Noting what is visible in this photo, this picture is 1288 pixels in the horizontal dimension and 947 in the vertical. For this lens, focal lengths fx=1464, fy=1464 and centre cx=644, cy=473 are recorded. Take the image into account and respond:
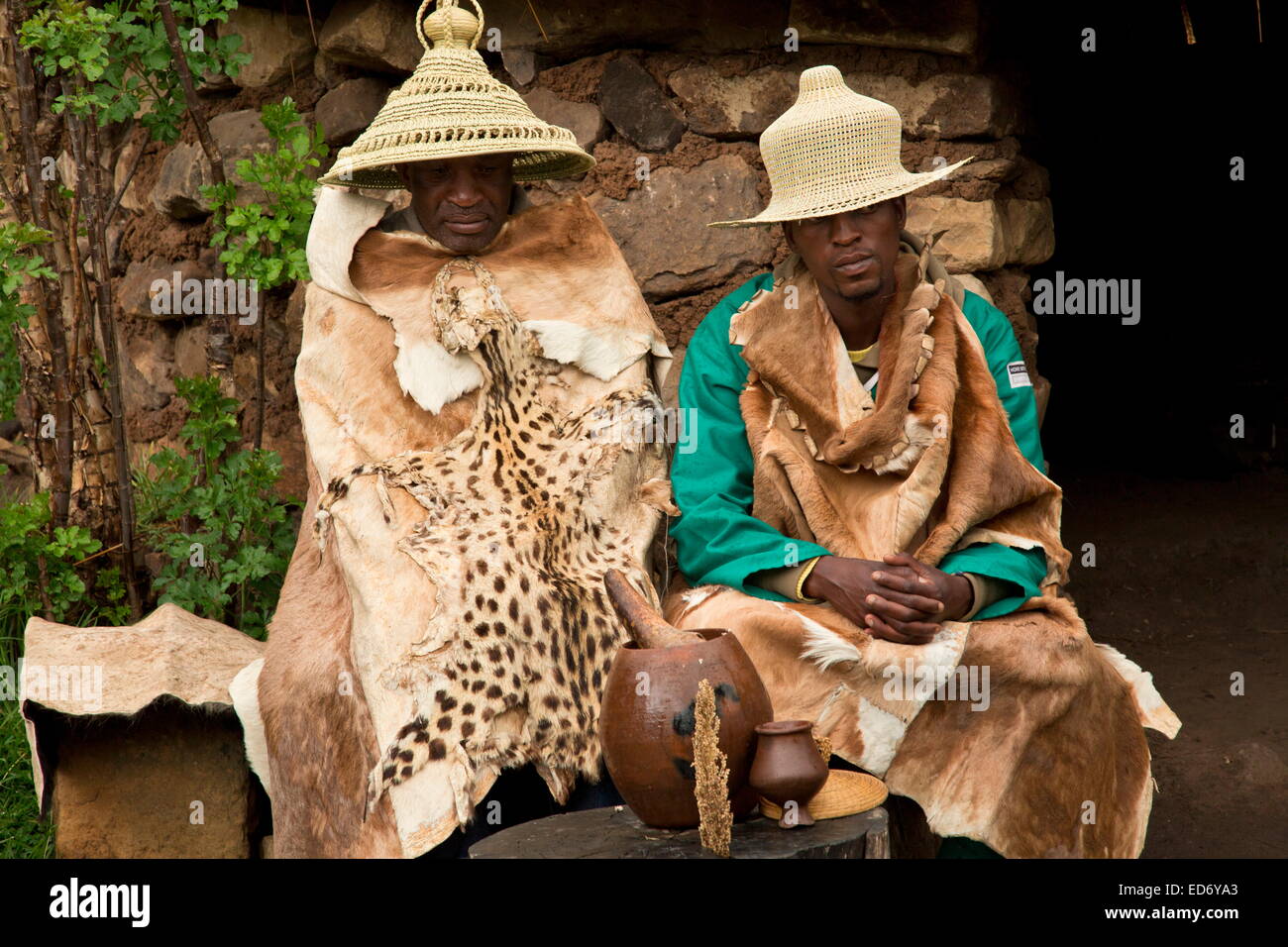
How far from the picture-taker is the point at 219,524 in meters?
4.17

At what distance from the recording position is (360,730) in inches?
130

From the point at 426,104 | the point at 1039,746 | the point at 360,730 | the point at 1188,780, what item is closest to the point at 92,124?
the point at 426,104

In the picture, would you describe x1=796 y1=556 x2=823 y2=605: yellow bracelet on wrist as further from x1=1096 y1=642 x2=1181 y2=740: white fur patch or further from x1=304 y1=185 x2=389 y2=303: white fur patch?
x1=304 y1=185 x2=389 y2=303: white fur patch

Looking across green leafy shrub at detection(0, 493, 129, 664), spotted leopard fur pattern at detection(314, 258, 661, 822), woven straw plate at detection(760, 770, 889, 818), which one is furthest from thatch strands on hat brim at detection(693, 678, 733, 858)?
green leafy shrub at detection(0, 493, 129, 664)

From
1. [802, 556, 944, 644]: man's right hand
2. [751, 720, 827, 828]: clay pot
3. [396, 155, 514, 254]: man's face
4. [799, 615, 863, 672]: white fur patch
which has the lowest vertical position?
[751, 720, 827, 828]: clay pot

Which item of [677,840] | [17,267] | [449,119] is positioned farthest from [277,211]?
[677,840]

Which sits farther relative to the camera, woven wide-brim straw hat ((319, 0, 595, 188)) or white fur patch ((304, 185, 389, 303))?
white fur patch ((304, 185, 389, 303))

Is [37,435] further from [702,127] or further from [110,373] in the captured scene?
[702,127]

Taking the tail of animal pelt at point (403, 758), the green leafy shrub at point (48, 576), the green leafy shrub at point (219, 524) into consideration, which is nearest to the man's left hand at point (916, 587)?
the tail of animal pelt at point (403, 758)

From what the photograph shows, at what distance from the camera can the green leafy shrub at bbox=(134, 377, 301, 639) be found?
418 cm

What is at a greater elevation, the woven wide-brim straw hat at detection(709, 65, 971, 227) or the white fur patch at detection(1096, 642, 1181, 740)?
the woven wide-brim straw hat at detection(709, 65, 971, 227)

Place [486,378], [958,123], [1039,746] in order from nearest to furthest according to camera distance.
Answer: [1039,746], [486,378], [958,123]

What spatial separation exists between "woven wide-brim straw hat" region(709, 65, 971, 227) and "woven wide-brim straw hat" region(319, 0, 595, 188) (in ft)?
1.79

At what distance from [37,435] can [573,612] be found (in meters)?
1.93
